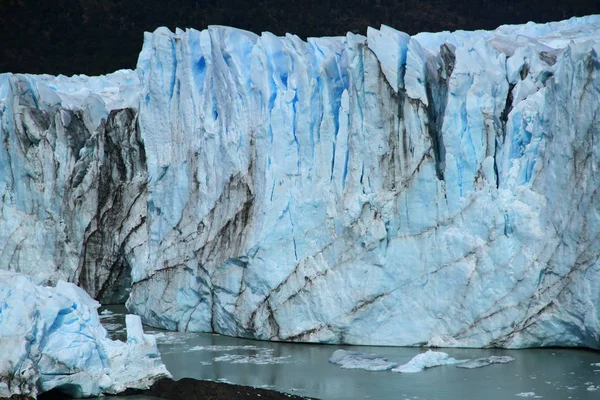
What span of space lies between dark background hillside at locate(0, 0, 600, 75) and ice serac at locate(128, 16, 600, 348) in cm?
1291

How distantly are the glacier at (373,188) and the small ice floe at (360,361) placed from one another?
595 millimetres

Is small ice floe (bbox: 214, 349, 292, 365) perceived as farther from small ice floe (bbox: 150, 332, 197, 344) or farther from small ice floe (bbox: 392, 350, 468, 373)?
small ice floe (bbox: 392, 350, 468, 373)

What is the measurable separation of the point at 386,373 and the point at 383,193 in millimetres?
2312

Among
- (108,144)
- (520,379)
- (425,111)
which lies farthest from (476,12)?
(520,379)

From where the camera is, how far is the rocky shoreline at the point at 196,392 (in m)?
8.98

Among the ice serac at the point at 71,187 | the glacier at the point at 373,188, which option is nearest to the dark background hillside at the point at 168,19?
the ice serac at the point at 71,187

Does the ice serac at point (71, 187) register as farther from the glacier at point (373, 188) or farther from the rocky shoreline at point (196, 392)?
the rocky shoreline at point (196, 392)

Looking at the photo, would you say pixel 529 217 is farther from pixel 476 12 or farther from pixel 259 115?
pixel 476 12

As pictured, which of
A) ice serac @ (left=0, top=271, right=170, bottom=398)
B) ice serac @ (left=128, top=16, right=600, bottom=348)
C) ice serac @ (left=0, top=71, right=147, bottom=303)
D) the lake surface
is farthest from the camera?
ice serac @ (left=0, top=71, right=147, bottom=303)

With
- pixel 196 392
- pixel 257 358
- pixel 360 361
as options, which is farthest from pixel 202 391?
pixel 360 361

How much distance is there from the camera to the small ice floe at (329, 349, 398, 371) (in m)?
9.92

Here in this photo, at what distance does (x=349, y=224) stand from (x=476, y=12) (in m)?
15.9

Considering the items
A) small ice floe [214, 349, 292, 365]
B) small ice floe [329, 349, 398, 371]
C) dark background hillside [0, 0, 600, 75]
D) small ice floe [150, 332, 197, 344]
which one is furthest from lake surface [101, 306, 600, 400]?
dark background hillside [0, 0, 600, 75]

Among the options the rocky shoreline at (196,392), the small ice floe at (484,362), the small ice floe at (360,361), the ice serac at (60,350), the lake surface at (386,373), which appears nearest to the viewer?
the lake surface at (386,373)
